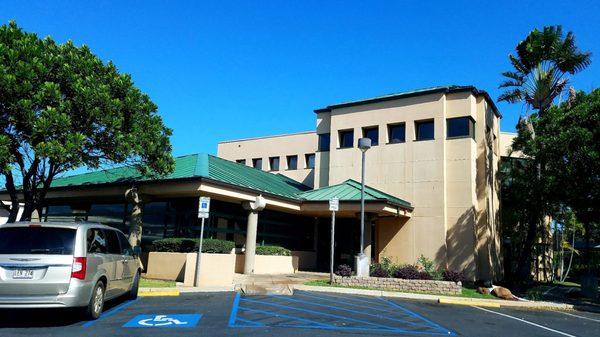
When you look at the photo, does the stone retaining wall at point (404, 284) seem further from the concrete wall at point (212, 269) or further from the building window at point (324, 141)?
the building window at point (324, 141)

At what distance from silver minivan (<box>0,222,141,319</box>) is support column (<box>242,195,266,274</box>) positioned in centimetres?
991

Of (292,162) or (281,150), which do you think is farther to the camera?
(281,150)

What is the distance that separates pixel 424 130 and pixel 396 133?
1.57 metres

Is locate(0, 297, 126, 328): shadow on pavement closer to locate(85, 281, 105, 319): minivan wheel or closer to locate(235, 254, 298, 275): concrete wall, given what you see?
locate(85, 281, 105, 319): minivan wheel

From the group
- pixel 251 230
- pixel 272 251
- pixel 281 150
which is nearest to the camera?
pixel 251 230

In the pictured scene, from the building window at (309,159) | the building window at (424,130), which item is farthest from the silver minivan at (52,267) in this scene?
the building window at (309,159)

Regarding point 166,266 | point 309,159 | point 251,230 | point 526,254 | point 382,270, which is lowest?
point 166,266

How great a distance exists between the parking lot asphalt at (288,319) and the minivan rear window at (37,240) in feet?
4.19

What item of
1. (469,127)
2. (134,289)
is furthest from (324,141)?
(134,289)

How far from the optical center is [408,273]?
58.1ft

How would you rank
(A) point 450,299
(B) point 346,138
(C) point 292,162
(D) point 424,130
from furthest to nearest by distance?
(C) point 292,162, (B) point 346,138, (D) point 424,130, (A) point 450,299

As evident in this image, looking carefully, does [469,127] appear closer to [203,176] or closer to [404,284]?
[404,284]

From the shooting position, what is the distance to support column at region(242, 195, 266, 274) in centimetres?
1905

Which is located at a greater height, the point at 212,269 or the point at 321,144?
the point at 321,144
